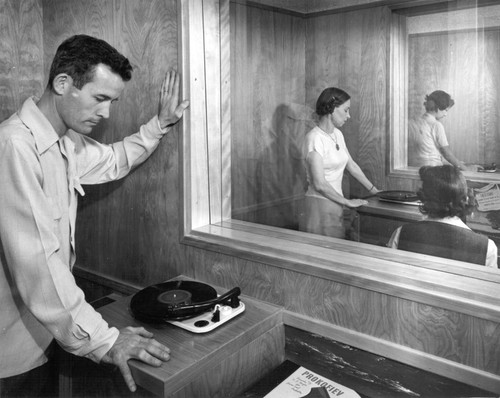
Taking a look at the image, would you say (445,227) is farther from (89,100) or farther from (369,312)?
(89,100)

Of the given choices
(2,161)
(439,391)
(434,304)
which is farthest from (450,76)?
(2,161)

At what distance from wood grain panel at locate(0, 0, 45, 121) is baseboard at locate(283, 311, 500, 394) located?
143 centimetres

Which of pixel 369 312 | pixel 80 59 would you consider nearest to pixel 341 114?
pixel 369 312

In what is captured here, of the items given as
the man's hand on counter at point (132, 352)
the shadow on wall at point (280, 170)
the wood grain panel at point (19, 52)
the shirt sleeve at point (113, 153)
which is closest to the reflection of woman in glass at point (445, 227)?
the shadow on wall at point (280, 170)

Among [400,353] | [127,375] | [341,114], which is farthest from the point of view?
[341,114]

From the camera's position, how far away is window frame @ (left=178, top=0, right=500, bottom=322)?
41.9 inches

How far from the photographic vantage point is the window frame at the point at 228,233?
1.06m

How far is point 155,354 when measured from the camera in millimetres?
1015

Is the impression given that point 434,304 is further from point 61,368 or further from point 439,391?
point 61,368

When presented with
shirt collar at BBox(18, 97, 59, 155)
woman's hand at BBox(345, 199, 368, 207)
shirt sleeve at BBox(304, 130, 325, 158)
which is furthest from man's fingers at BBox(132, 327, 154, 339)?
shirt sleeve at BBox(304, 130, 325, 158)

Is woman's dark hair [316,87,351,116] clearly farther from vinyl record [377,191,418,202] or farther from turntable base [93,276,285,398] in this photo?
turntable base [93,276,285,398]

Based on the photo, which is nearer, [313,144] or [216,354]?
[216,354]

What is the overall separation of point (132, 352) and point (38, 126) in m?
0.65

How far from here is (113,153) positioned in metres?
1.56
